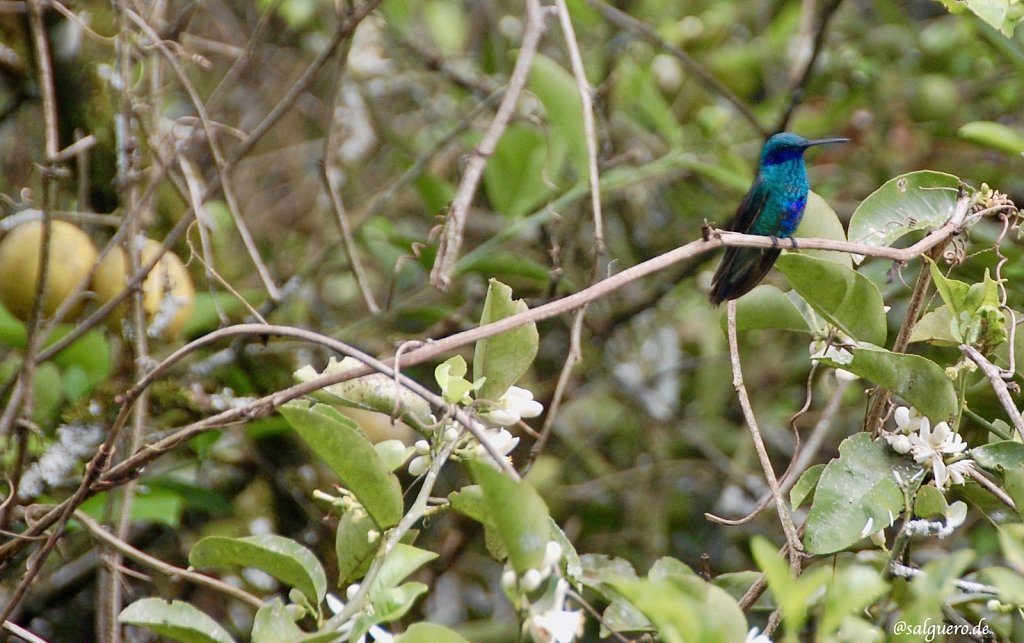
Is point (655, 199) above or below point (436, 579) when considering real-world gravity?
above

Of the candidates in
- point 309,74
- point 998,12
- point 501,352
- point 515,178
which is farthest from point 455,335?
point 515,178

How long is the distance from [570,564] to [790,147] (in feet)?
5.73

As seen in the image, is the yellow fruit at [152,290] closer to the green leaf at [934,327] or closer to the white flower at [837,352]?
the white flower at [837,352]

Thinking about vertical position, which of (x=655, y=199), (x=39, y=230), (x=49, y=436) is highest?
(x=39, y=230)

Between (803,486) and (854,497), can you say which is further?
(803,486)

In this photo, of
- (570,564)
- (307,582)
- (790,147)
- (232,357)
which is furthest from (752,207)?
(307,582)

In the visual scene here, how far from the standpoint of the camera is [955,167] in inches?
150

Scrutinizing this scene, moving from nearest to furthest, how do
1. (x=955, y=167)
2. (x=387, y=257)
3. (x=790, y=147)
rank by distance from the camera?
(x=790, y=147), (x=387, y=257), (x=955, y=167)

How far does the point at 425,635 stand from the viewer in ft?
3.51

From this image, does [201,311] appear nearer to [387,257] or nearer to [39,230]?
[39,230]

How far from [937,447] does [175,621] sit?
3.21ft

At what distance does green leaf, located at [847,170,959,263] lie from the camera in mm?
1600

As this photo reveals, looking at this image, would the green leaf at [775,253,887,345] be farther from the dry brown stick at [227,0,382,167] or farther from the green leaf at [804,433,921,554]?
the dry brown stick at [227,0,382,167]

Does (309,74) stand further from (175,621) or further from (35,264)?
(175,621)
